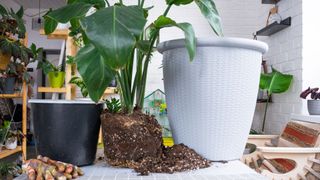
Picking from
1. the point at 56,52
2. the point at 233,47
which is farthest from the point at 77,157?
the point at 56,52

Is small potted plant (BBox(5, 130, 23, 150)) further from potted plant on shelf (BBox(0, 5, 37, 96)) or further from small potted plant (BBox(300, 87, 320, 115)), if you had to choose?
small potted plant (BBox(300, 87, 320, 115))

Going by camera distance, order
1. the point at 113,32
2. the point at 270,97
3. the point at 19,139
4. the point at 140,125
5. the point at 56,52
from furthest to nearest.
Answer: the point at 56,52
the point at 19,139
the point at 270,97
the point at 140,125
the point at 113,32

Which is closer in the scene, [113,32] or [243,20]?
[113,32]

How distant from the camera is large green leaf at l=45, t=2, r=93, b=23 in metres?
0.77

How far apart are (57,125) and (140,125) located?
0.78 ft

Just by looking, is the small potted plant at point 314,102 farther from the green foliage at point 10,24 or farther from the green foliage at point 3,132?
the green foliage at point 3,132

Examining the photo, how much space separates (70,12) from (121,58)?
0.76 ft

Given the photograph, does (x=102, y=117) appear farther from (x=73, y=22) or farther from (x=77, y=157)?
(x=73, y=22)

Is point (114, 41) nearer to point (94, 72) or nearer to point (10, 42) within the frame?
point (94, 72)

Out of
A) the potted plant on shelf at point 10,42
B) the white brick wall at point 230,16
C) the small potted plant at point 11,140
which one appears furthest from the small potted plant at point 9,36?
the white brick wall at point 230,16

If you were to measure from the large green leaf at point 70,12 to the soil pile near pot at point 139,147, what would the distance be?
306 mm

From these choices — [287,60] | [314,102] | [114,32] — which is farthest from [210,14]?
[287,60]

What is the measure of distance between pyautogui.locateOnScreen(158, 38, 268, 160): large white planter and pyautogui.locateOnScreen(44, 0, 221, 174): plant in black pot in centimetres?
9

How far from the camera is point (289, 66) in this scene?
9.29 feet
